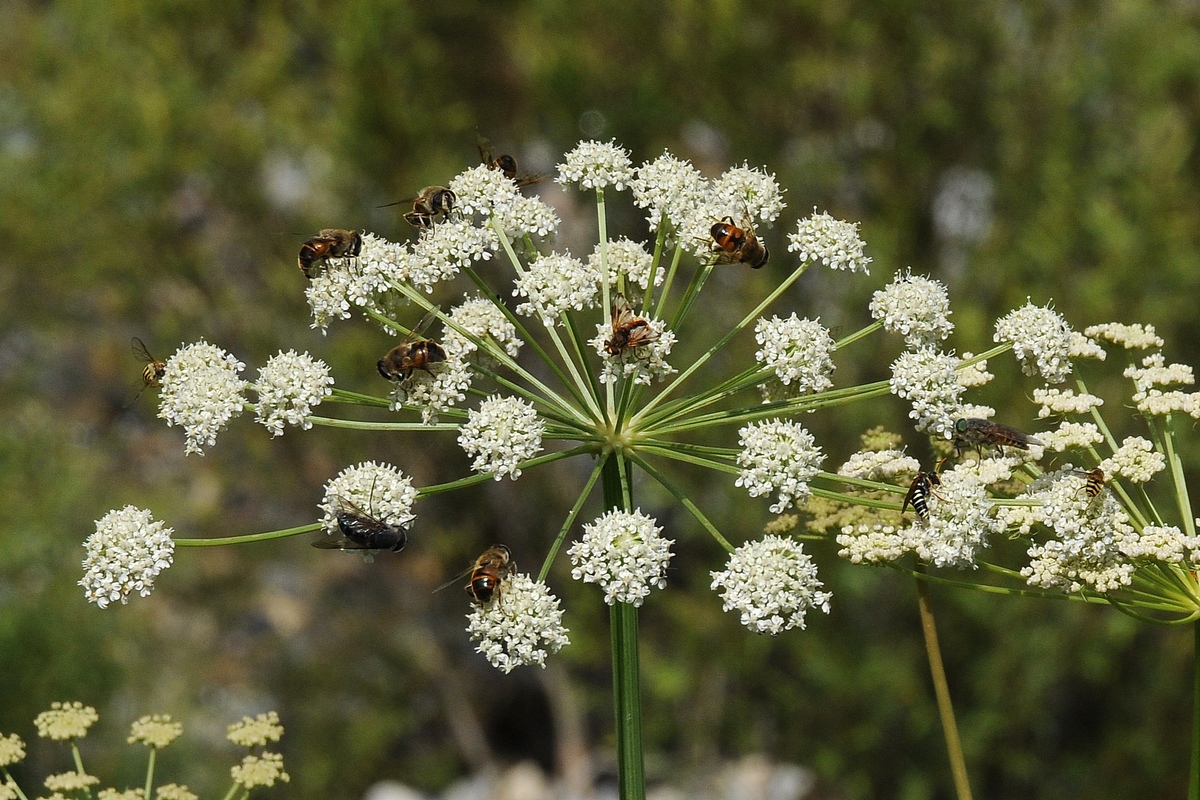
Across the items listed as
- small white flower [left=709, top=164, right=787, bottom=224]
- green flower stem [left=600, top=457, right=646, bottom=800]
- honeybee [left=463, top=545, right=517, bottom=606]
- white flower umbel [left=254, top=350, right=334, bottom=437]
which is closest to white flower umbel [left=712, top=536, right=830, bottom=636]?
green flower stem [left=600, top=457, right=646, bottom=800]

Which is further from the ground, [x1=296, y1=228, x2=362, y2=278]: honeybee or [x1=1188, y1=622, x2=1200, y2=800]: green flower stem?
[x1=296, y1=228, x2=362, y2=278]: honeybee

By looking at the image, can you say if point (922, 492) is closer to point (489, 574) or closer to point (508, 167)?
point (489, 574)

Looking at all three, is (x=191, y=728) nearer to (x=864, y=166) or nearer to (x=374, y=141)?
(x=374, y=141)

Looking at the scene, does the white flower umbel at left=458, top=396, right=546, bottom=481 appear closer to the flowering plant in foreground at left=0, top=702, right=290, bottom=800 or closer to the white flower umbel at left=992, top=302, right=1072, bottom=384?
the flowering plant in foreground at left=0, top=702, right=290, bottom=800

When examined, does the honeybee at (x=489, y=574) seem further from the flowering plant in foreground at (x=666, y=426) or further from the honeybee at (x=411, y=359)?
the honeybee at (x=411, y=359)

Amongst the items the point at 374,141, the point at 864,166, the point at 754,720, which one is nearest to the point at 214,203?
the point at 374,141

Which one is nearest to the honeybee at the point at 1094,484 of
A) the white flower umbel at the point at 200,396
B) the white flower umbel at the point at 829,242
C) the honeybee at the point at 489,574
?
the white flower umbel at the point at 829,242

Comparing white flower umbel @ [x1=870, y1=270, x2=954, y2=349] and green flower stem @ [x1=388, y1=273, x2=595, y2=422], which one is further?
white flower umbel @ [x1=870, y1=270, x2=954, y2=349]
